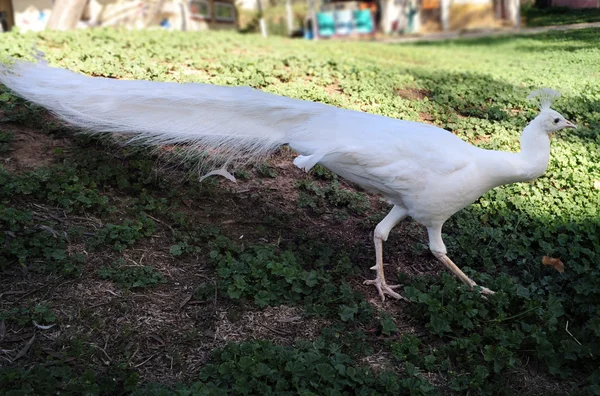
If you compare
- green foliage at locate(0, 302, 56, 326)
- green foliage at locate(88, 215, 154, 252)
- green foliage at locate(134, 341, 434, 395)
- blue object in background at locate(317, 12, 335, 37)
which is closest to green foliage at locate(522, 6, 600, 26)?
green foliage at locate(134, 341, 434, 395)

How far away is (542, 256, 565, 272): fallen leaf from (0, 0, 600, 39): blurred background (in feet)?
9.26

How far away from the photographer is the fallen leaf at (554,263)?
4102 millimetres

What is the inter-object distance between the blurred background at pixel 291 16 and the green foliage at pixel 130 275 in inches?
179

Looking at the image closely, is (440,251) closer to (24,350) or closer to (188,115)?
(188,115)

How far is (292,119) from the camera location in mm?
3848

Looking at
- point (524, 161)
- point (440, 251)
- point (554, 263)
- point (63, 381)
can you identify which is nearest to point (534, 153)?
point (524, 161)

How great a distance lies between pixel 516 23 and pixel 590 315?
441cm

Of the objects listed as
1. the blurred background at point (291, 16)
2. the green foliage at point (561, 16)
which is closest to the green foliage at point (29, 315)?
the green foliage at point (561, 16)

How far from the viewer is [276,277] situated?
368 cm

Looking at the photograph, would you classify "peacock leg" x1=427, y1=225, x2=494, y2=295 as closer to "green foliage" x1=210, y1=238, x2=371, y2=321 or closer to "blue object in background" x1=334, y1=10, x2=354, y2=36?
"green foliage" x1=210, y1=238, x2=371, y2=321

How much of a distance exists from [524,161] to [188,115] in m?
Answer: 2.17

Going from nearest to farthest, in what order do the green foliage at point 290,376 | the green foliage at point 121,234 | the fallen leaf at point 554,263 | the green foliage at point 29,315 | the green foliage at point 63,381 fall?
the green foliage at point 63,381, the green foliage at point 290,376, the green foliage at point 29,315, the green foliage at point 121,234, the fallen leaf at point 554,263

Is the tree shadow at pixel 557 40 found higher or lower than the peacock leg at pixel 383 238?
higher

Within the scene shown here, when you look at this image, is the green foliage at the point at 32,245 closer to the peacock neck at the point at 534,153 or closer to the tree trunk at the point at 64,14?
the peacock neck at the point at 534,153
